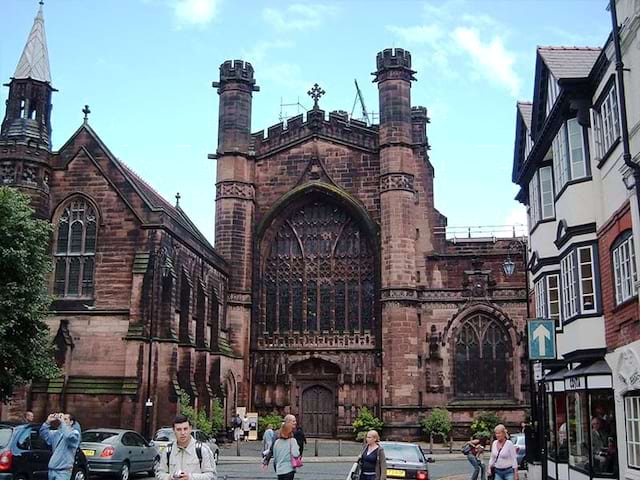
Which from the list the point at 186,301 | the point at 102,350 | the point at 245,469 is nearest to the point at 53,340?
the point at 102,350

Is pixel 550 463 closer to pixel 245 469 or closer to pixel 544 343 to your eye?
pixel 544 343

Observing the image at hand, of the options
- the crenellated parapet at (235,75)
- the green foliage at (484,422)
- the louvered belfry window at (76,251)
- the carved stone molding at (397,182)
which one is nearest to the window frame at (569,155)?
the louvered belfry window at (76,251)

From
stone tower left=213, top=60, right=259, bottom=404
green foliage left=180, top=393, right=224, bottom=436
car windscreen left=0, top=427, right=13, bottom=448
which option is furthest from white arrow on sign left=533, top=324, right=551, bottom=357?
stone tower left=213, top=60, right=259, bottom=404

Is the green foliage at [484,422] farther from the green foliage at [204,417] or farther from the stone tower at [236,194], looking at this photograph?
the green foliage at [204,417]

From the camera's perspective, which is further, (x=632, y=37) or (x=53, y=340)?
(x=53, y=340)

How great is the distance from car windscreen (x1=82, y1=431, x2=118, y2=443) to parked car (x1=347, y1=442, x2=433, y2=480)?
7.79 meters

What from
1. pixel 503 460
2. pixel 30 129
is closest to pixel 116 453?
pixel 503 460

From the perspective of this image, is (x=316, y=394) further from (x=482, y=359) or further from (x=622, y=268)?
(x=622, y=268)

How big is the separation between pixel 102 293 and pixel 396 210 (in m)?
15.4

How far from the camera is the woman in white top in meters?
13.5

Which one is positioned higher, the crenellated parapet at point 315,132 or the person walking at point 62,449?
the crenellated parapet at point 315,132

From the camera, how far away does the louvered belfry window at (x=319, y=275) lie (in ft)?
137

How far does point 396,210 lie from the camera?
4009cm

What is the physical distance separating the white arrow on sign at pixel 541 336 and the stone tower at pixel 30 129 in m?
22.5
